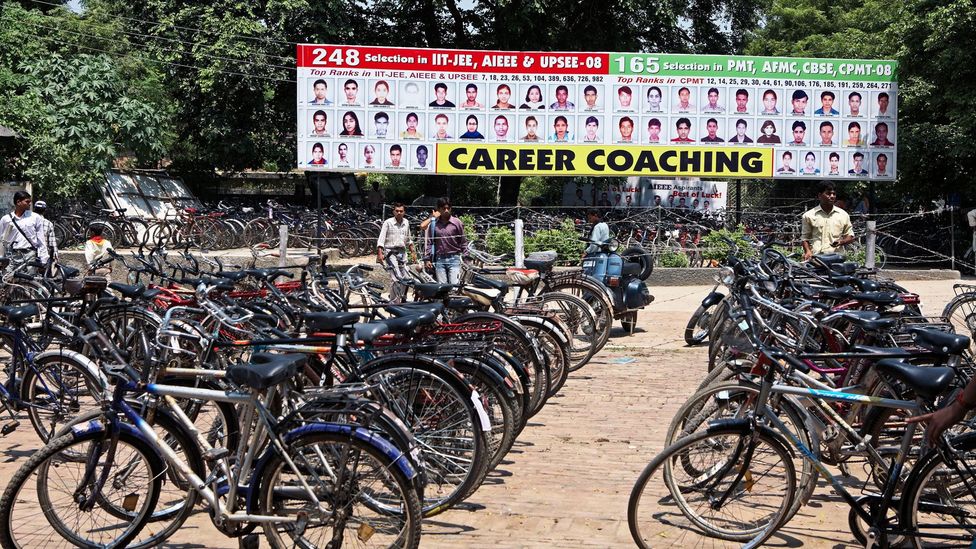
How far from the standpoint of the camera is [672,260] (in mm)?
18641

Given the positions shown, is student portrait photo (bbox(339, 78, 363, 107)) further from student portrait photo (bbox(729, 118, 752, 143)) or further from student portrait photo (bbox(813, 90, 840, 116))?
student portrait photo (bbox(813, 90, 840, 116))

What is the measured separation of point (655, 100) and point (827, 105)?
3.36 m

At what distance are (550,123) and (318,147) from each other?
14.7 ft

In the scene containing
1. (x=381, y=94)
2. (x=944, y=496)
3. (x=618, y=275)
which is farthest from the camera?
(x=381, y=94)

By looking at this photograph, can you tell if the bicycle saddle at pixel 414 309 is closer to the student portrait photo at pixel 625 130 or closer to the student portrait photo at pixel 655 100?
the student portrait photo at pixel 625 130

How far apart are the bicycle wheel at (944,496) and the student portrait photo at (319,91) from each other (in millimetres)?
17683

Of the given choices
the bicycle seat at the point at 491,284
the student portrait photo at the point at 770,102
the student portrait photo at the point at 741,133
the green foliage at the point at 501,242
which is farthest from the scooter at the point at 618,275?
the student portrait photo at the point at 770,102

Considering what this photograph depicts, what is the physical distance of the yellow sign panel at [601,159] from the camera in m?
21.5

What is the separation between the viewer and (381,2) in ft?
105

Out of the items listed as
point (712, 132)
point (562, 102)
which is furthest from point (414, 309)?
point (712, 132)

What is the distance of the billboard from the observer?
21.2 metres

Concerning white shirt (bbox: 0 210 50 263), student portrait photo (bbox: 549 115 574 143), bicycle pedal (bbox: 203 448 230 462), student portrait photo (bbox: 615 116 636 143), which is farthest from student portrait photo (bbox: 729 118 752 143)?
bicycle pedal (bbox: 203 448 230 462)

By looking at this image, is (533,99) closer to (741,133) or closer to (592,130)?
(592,130)

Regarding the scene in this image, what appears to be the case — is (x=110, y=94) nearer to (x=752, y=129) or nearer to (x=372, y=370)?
(x=752, y=129)
